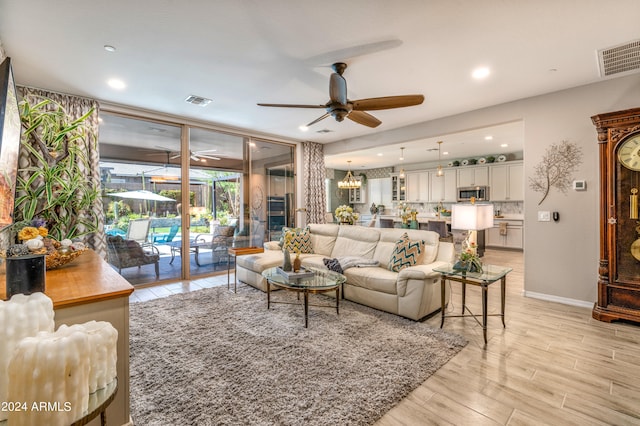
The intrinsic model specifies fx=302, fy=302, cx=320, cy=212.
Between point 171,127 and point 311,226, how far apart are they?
286cm

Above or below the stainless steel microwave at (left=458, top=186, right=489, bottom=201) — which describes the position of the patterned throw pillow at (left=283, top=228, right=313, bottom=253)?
below

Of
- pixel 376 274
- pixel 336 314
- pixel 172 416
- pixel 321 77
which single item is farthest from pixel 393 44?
pixel 172 416

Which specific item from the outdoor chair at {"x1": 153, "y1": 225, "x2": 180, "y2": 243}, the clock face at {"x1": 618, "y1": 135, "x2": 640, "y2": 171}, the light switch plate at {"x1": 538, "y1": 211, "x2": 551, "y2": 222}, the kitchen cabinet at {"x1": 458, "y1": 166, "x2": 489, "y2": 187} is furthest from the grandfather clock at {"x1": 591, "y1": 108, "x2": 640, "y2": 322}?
Answer: the outdoor chair at {"x1": 153, "y1": 225, "x2": 180, "y2": 243}

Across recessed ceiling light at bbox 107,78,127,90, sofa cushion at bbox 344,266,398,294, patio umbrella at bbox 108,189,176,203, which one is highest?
recessed ceiling light at bbox 107,78,127,90

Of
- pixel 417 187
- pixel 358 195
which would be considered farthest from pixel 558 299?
pixel 358 195

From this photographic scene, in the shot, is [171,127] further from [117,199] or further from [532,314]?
[532,314]

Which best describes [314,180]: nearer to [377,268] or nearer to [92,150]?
[377,268]

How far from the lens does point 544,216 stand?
388 centimetres

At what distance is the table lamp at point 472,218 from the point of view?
2.94 meters

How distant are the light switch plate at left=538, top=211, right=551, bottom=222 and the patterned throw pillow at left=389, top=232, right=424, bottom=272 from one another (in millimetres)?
1622

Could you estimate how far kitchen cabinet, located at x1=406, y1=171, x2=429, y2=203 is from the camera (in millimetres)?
9453

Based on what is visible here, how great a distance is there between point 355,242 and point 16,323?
13.1ft

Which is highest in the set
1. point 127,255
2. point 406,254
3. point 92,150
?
point 92,150

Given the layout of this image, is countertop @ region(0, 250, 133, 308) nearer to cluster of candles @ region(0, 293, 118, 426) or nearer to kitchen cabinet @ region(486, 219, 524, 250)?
cluster of candles @ region(0, 293, 118, 426)
